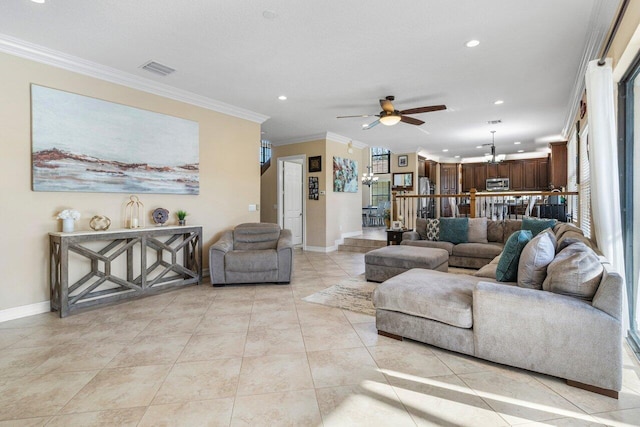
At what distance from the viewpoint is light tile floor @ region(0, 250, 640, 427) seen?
1.75 metres

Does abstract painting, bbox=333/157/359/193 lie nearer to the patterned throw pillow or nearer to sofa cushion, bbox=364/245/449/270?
the patterned throw pillow

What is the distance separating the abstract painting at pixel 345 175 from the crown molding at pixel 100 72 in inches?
117

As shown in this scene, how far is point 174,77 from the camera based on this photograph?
4.07 metres

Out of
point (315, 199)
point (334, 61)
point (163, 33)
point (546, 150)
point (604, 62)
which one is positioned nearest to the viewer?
point (604, 62)

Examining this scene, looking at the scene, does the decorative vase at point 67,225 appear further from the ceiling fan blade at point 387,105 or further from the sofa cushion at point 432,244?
the sofa cushion at point 432,244

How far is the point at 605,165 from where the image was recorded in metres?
2.56

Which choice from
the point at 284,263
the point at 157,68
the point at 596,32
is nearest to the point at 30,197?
the point at 157,68

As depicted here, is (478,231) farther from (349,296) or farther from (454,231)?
(349,296)

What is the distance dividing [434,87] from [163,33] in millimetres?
3442

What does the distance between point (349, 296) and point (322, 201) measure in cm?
370

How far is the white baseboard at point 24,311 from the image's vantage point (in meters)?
3.19

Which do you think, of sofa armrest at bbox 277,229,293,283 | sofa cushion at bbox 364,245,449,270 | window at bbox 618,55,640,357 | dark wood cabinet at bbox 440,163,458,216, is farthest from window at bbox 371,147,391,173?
window at bbox 618,55,640,357

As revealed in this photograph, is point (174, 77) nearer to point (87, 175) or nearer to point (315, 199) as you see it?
point (87, 175)


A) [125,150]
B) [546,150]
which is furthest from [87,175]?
[546,150]
